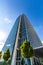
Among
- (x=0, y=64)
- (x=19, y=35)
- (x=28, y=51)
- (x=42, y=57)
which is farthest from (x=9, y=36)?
(x=28, y=51)

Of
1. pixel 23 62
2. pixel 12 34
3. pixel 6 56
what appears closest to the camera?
pixel 6 56

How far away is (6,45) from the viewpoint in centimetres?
5338

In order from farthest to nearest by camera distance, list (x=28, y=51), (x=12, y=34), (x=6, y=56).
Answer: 1. (x=12, y=34)
2. (x=6, y=56)
3. (x=28, y=51)

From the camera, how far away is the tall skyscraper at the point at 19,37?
149 feet

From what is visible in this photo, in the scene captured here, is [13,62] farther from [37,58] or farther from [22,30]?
[22,30]

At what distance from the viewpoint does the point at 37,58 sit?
42.3 meters

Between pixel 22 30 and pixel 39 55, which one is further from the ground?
pixel 22 30

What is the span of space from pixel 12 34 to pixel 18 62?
1410 cm

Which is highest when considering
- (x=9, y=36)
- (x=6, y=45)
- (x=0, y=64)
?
(x=9, y=36)

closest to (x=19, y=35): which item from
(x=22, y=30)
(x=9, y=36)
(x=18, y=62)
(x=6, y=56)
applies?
(x=22, y=30)

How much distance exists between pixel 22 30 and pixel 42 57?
1337 centimetres

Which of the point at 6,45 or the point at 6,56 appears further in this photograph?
the point at 6,45

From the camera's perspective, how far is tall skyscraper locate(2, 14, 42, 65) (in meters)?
45.3

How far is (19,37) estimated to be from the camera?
50094 millimetres
